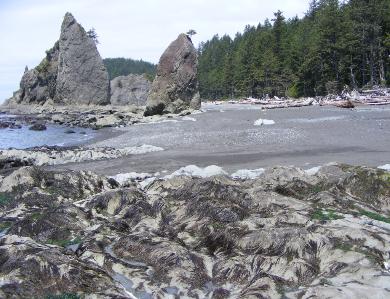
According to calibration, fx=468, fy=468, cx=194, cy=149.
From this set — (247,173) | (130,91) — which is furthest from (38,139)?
(130,91)

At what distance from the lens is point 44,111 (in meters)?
70.2

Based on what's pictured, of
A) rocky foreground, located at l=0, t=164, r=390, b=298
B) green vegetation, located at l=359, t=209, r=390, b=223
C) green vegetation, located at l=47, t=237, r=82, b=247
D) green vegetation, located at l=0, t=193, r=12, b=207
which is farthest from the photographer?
green vegetation, located at l=0, t=193, r=12, b=207

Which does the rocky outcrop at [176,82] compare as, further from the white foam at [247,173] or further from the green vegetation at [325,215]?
the green vegetation at [325,215]

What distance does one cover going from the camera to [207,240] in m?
8.34

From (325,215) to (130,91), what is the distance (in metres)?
74.5

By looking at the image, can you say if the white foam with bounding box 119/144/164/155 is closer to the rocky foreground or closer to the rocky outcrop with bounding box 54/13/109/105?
the rocky foreground

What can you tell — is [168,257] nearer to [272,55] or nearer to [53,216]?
[53,216]

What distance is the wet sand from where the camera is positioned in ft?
56.3

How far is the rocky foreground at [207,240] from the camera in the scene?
21.2ft

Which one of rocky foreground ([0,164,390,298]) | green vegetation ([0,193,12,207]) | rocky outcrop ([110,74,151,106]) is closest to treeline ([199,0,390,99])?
rocky outcrop ([110,74,151,106])

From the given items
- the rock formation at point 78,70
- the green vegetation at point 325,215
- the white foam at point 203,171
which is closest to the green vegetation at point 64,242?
the green vegetation at point 325,215

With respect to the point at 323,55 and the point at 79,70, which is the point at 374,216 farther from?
the point at 79,70

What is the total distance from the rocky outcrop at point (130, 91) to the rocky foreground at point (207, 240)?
69466 mm

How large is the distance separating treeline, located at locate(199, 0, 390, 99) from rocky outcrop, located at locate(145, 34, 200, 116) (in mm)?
18265
